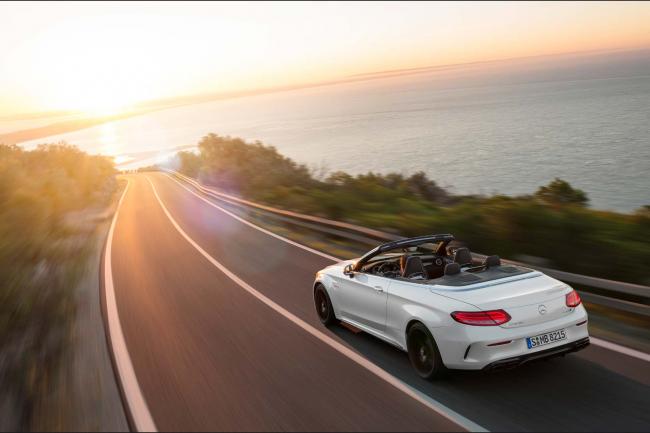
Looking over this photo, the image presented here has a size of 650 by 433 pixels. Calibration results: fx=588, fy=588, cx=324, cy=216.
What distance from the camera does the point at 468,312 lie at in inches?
223

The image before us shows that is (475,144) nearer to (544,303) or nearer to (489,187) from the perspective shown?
(489,187)

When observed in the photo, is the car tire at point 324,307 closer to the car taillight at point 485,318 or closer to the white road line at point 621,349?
the car taillight at point 485,318

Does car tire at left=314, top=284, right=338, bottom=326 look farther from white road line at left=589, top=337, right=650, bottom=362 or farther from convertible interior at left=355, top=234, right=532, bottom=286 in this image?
white road line at left=589, top=337, right=650, bottom=362

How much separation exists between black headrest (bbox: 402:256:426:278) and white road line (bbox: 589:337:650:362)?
93.0 inches

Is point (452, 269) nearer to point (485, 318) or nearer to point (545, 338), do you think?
point (485, 318)

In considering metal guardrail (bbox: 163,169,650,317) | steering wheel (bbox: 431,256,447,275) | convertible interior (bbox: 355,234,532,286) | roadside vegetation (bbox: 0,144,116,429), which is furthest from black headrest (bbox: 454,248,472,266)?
roadside vegetation (bbox: 0,144,116,429)

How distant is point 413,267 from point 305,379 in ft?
5.81

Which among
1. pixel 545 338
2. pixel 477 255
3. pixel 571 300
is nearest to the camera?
pixel 545 338

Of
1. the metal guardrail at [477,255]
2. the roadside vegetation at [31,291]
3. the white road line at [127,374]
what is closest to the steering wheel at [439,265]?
the metal guardrail at [477,255]

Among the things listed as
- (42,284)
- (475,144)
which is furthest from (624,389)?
(475,144)

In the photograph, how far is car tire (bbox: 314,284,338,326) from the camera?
853 centimetres

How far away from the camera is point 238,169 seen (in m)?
42.7

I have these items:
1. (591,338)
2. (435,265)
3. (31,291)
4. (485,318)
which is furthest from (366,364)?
(31,291)

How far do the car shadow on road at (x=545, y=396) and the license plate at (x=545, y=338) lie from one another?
0.50m
